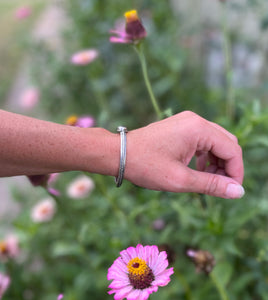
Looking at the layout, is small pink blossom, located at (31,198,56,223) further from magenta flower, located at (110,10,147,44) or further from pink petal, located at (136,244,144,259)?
pink petal, located at (136,244,144,259)

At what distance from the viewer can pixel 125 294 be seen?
1.91 ft

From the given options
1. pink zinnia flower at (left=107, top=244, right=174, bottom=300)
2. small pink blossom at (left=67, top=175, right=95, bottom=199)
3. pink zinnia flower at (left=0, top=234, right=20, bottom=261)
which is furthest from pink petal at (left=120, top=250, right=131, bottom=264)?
small pink blossom at (left=67, top=175, right=95, bottom=199)

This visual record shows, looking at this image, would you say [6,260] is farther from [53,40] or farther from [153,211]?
[53,40]

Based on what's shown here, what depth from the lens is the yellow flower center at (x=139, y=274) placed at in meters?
0.60

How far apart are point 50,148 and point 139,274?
0.96 feet

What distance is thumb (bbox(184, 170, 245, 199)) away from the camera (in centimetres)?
73

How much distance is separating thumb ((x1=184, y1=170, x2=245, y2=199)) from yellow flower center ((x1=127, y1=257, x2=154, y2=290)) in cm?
20

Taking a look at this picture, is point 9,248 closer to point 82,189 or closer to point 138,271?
point 82,189

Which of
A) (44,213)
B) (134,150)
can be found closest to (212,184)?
(134,150)

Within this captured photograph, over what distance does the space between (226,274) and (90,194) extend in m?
0.84

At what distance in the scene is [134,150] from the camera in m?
0.74

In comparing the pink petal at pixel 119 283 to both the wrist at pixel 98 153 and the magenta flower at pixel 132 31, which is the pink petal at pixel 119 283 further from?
the magenta flower at pixel 132 31

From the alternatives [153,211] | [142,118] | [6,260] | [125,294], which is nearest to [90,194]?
[6,260]

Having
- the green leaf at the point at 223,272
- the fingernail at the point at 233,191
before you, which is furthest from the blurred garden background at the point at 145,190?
the fingernail at the point at 233,191
